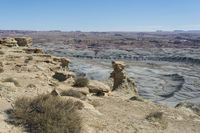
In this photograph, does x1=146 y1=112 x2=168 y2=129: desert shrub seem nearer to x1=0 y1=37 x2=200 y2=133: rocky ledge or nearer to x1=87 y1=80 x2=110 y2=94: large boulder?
x1=0 y1=37 x2=200 y2=133: rocky ledge

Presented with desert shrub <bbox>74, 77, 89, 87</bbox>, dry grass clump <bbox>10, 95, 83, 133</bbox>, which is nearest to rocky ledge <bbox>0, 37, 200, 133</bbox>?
desert shrub <bbox>74, 77, 89, 87</bbox>

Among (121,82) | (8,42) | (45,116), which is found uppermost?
(45,116)

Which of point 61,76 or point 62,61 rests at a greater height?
point 61,76

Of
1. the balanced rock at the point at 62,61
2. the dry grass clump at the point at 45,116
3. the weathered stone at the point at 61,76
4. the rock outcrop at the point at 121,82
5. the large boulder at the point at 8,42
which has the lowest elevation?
the rock outcrop at the point at 121,82

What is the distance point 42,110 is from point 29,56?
1908cm

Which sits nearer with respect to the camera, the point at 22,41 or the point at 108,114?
the point at 108,114

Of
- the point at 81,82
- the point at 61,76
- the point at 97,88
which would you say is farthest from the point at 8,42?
the point at 97,88

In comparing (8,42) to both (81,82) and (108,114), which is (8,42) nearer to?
(81,82)

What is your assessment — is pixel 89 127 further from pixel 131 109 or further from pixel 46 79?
pixel 46 79

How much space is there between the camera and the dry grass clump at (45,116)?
35.1 ft

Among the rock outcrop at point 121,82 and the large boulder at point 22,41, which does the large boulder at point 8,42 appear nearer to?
the large boulder at point 22,41

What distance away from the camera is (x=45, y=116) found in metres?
10.9

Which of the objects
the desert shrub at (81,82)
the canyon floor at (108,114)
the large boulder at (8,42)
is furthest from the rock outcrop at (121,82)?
the large boulder at (8,42)

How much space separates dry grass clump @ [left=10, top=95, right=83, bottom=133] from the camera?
10.7 metres
